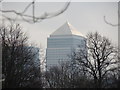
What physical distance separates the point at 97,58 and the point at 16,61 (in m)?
11.8

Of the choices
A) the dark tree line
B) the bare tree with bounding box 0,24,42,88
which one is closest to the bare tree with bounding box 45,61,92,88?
the dark tree line

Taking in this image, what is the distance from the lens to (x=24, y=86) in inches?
1094

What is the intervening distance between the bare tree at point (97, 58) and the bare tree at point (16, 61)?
709 cm

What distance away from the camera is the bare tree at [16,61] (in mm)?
25156

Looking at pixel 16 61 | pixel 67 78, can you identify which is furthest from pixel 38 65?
pixel 67 78

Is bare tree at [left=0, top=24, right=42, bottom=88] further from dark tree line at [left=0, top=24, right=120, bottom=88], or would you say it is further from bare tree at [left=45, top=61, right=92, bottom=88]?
bare tree at [left=45, top=61, right=92, bottom=88]

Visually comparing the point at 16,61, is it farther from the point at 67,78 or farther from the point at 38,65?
the point at 67,78

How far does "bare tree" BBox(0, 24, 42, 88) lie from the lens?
25156 mm

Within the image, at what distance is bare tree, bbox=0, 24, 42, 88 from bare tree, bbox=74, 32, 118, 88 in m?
7.09

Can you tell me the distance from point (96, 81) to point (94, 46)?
5752mm

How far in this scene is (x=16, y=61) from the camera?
27.2 metres


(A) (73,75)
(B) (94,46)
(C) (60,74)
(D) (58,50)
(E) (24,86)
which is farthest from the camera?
(D) (58,50)

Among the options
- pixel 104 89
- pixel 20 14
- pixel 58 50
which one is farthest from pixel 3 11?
pixel 58 50

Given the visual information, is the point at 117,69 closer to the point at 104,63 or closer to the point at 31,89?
the point at 104,63
